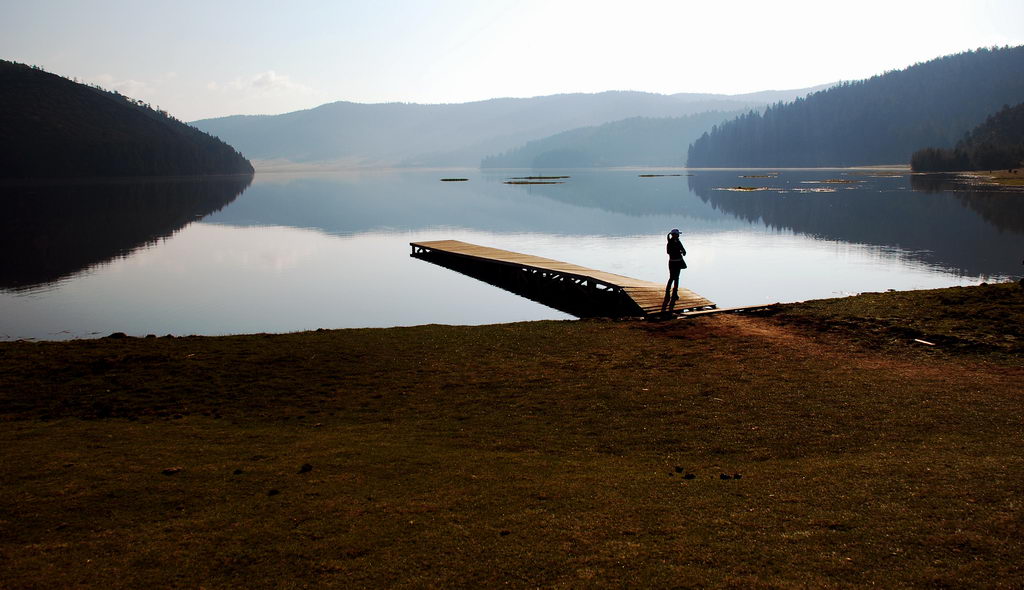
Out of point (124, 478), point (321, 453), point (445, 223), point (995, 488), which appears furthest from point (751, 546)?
point (445, 223)

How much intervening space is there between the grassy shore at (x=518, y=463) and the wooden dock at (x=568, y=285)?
281 inches

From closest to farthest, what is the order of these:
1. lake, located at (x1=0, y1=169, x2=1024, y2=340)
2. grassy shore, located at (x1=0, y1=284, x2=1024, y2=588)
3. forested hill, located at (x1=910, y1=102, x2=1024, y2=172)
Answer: grassy shore, located at (x1=0, y1=284, x2=1024, y2=588), lake, located at (x1=0, y1=169, x2=1024, y2=340), forested hill, located at (x1=910, y1=102, x2=1024, y2=172)

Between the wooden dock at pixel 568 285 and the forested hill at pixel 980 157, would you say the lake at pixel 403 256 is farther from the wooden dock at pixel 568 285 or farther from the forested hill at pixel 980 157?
the forested hill at pixel 980 157

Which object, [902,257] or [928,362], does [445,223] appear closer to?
[902,257]

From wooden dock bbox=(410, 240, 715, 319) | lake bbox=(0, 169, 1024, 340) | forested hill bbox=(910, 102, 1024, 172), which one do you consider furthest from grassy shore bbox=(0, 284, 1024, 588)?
forested hill bbox=(910, 102, 1024, 172)

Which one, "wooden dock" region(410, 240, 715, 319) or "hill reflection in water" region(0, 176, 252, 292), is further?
"hill reflection in water" region(0, 176, 252, 292)

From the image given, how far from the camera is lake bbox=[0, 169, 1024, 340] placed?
2978 cm

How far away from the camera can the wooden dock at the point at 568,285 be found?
26.4 meters

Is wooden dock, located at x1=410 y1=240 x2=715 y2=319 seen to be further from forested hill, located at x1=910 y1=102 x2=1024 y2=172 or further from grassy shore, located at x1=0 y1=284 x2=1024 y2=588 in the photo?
forested hill, located at x1=910 y1=102 x2=1024 y2=172

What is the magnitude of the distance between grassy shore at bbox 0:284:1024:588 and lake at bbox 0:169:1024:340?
37.0ft

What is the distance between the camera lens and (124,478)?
9.82 meters

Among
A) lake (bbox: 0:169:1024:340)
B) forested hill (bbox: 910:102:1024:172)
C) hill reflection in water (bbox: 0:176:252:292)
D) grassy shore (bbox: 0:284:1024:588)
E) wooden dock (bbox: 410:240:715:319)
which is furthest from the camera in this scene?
forested hill (bbox: 910:102:1024:172)

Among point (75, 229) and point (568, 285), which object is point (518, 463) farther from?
point (75, 229)

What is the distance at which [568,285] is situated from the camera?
3438 centimetres
